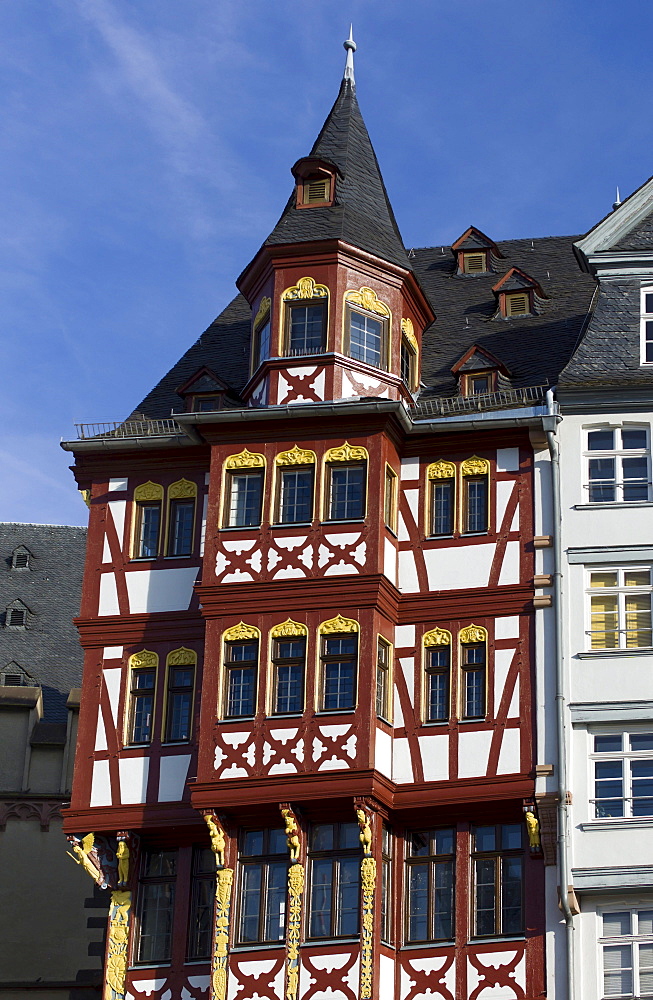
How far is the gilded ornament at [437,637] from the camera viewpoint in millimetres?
38938

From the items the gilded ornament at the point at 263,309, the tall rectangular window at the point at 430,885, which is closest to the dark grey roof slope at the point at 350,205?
the gilded ornament at the point at 263,309

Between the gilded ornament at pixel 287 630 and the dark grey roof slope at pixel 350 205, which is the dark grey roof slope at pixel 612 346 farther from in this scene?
the gilded ornament at pixel 287 630

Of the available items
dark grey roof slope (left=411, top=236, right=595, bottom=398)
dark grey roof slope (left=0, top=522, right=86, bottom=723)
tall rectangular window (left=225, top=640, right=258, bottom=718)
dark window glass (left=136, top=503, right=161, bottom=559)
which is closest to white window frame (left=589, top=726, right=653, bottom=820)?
tall rectangular window (left=225, top=640, right=258, bottom=718)

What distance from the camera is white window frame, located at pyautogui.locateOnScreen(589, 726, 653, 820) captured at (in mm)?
36844

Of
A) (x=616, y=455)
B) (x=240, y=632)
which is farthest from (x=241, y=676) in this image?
(x=616, y=455)

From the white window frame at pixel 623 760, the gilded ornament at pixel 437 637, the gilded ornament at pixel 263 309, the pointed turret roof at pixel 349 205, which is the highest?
the pointed turret roof at pixel 349 205

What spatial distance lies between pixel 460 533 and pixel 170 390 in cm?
759

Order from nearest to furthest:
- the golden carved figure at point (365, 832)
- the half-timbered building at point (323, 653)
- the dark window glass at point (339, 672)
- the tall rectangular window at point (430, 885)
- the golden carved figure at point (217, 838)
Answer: the golden carved figure at point (365, 832) → the half-timbered building at point (323, 653) → the tall rectangular window at point (430, 885) → the golden carved figure at point (217, 838) → the dark window glass at point (339, 672)

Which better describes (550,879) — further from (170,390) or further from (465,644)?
(170,390)

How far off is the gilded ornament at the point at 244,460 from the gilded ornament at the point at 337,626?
3591mm

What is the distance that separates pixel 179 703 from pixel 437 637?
198 inches

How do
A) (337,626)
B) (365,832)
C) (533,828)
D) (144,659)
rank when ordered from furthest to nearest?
(144,659) → (337,626) → (533,828) → (365,832)

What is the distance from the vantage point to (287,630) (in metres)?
38.4

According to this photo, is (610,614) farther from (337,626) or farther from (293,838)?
(293,838)
